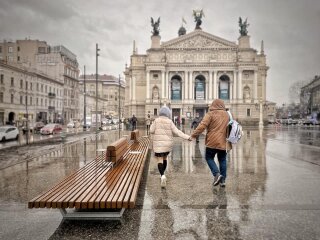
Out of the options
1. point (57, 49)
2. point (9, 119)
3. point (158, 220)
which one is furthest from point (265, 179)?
point (57, 49)

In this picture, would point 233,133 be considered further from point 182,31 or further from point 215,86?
point 182,31

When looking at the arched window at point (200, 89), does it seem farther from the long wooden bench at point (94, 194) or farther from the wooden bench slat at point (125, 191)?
the long wooden bench at point (94, 194)

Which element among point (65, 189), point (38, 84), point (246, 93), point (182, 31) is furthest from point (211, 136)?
point (182, 31)

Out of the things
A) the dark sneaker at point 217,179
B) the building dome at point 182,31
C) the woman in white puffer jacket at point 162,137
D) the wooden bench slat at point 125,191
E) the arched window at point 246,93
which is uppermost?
the building dome at point 182,31

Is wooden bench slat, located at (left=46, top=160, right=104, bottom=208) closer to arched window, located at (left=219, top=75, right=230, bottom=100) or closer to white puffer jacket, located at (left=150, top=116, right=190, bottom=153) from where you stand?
white puffer jacket, located at (left=150, top=116, right=190, bottom=153)

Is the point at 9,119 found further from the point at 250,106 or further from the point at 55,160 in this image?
the point at 250,106

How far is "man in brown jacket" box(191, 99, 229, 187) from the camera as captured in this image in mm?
7090

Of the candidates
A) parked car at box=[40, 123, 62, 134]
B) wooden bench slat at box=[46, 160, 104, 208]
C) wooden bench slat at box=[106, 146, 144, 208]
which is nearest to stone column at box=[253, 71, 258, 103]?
parked car at box=[40, 123, 62, 134]

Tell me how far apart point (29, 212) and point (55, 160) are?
22.9 feet

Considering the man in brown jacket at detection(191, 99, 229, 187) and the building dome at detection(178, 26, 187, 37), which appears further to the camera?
the building dome at detection(178, 26, 187, 37)

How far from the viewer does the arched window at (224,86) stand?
77.4 m

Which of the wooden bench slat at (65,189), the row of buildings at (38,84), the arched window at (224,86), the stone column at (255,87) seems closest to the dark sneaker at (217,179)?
the wooden bench slat at (65,189)

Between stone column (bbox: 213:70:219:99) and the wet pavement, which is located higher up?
stone column (bbox: 213:70:219:99)

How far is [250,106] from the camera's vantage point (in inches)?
2913
